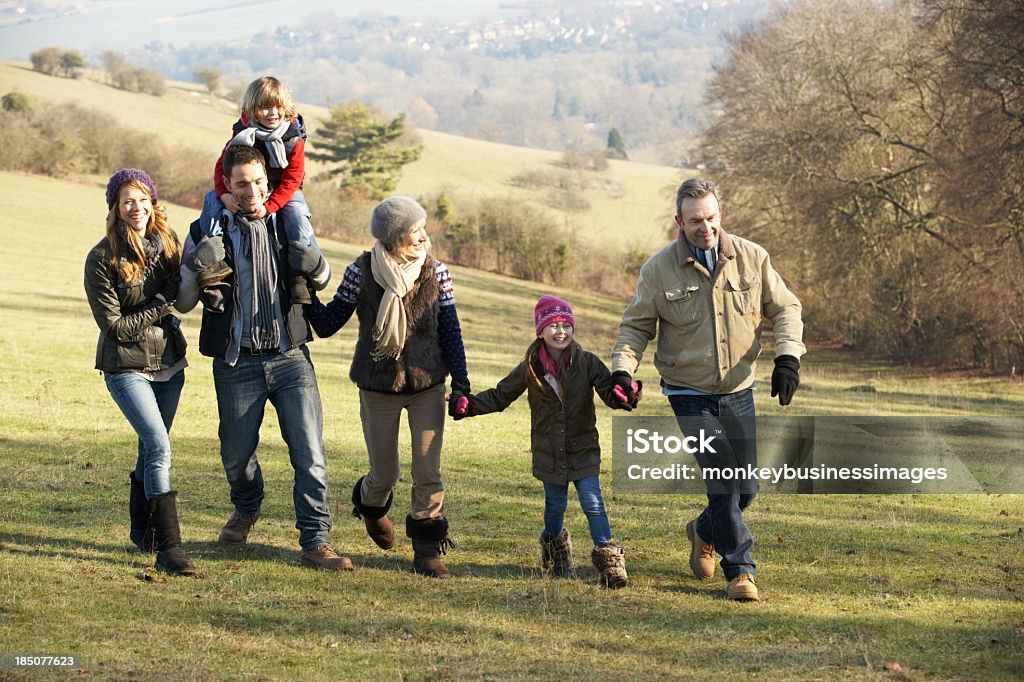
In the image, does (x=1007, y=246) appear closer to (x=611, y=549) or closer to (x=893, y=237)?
(x=893, y=237)

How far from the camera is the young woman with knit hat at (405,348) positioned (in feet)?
21.6

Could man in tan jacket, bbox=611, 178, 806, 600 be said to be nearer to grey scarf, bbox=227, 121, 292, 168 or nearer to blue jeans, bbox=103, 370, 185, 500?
grey scarf, bbox=227, 121, 292, 168

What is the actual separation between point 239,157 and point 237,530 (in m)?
2.42

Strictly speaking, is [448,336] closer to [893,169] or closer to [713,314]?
[713,314]

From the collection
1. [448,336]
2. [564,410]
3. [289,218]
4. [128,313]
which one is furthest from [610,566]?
[128,313]

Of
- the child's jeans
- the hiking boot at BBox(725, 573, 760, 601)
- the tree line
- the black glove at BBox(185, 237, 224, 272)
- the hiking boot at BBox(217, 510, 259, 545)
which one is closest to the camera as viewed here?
the hiking boot at BBox(725, 573, 760, 601)

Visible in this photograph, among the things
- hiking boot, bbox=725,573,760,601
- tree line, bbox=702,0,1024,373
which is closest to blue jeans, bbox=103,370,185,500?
hiking boot, bbox=725,573,760,601

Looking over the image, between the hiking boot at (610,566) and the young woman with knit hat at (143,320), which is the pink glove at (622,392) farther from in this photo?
the young woman with knit hat at (143,320)

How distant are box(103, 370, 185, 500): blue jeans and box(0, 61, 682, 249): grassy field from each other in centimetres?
5084

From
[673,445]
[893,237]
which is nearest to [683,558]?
[673,445]

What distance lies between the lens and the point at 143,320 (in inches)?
259

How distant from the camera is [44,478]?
371 inches

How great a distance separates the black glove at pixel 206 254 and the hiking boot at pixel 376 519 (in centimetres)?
161

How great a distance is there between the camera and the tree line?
78.6 ft
